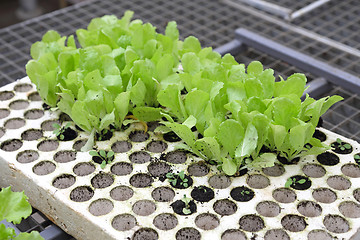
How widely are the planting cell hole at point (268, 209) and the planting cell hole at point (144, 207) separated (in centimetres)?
13

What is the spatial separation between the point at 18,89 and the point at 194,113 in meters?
0.35

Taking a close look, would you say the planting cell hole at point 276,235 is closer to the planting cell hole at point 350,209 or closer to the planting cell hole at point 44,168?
the planting cell hole at point 350,209

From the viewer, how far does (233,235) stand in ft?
1.93

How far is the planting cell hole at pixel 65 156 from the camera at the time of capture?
0.72 m

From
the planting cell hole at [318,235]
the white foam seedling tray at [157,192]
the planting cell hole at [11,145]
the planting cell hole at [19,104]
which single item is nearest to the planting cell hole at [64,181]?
the white foam seedling tray at [157,192]

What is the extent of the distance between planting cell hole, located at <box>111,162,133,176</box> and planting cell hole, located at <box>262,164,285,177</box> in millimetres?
187

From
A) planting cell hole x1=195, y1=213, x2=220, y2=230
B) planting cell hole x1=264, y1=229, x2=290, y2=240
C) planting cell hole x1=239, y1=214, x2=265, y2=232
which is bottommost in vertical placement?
planting cell hole x1=195, y1=213, x2=220, y2=230

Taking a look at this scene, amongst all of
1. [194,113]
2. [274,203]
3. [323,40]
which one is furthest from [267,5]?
[274,203]

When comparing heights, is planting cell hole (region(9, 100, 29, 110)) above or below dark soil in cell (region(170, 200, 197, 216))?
below

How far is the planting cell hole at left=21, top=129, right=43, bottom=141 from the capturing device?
0.76 metres

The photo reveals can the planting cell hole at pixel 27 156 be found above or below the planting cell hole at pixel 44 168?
below

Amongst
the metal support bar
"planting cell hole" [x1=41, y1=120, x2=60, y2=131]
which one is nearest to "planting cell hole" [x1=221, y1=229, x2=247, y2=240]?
"planting cell hole" [x1=41, y1=120, x2=60, y2=131]

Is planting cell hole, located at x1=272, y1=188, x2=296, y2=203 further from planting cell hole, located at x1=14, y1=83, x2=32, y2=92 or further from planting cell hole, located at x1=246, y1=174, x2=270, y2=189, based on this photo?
planting cell hole, located at x1=14, y1=83, x2=32, y2=92

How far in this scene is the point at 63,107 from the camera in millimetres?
761
